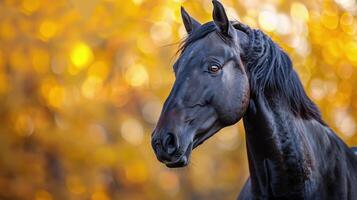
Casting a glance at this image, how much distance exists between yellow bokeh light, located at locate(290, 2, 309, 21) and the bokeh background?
0.03m

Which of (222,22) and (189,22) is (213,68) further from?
(189,22)

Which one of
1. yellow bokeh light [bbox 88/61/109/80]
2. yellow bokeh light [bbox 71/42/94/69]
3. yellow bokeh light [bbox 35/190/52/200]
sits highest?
yellow bokeh light [bbox 71/42/94/69]

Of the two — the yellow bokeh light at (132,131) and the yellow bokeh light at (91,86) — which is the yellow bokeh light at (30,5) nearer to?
the yellow bokeh light at (91,86)

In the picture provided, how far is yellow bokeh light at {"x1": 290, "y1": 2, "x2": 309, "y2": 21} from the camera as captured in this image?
14.2 metres

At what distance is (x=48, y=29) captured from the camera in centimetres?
1449

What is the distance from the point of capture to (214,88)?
314cm

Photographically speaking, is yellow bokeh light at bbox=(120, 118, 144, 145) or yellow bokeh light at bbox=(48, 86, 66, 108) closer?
yellow bokeh light at bbox=(48, 86, 66, 108)

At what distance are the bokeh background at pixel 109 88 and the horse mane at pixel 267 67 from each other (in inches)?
403

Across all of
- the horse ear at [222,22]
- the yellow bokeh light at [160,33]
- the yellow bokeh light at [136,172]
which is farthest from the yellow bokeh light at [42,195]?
the horse ear at [222,22]

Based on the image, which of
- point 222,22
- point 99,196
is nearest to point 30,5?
point 99,196

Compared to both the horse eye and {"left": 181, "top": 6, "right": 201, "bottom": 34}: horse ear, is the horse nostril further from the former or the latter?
{"left": 181, "top": 6, "right": 201, "bottom": 34}: horse ear

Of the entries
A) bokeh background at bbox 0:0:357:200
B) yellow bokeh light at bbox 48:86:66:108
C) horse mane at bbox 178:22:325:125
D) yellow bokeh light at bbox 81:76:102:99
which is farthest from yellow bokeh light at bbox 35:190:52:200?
horse mane at bbox 178:22:325:125

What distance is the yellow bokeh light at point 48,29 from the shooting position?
1445 centimetres

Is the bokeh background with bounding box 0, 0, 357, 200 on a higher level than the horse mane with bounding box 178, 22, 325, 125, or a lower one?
lower
